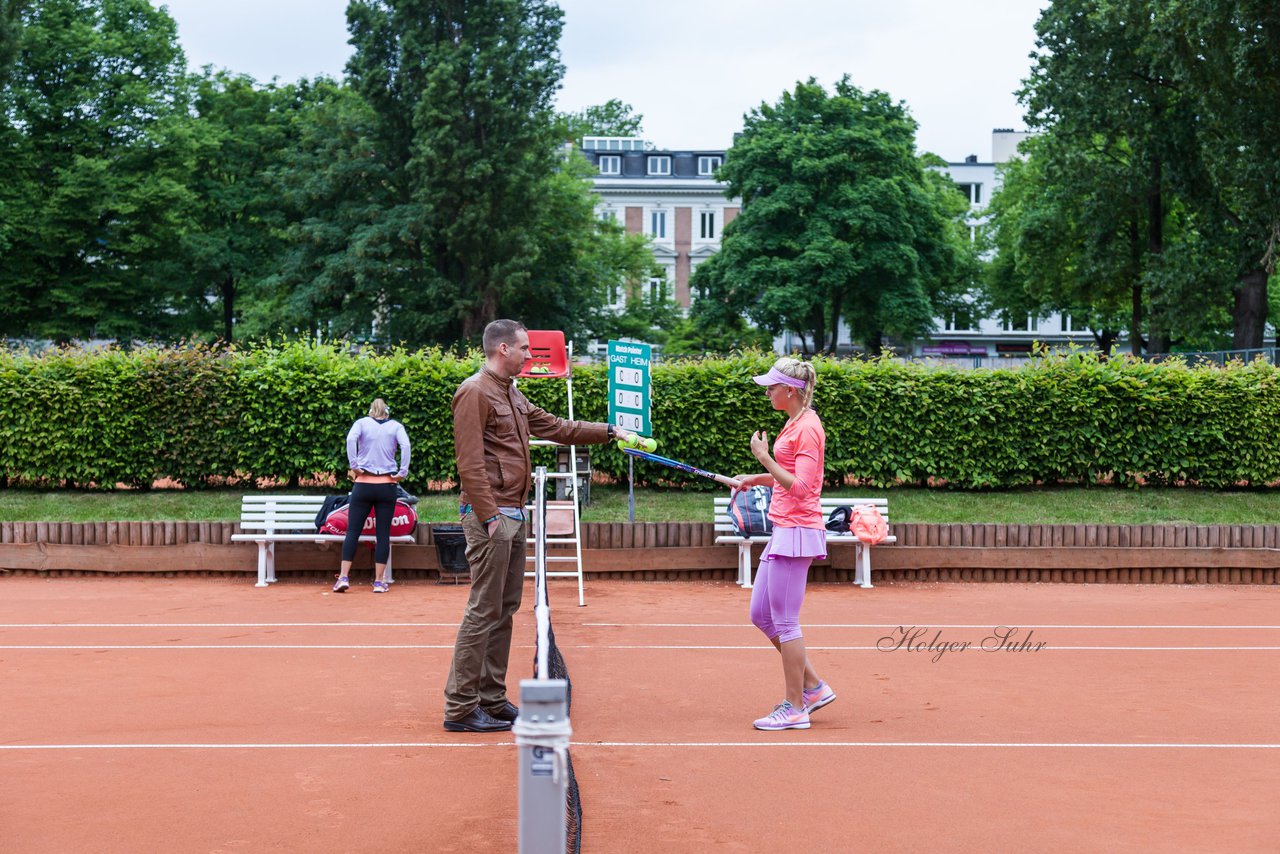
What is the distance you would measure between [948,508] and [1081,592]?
2.86 m

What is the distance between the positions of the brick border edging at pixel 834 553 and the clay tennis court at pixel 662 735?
7.02ft

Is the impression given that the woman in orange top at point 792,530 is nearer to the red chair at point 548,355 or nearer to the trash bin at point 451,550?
the trash bin at point 451,550

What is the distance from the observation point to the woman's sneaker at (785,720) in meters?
7.28

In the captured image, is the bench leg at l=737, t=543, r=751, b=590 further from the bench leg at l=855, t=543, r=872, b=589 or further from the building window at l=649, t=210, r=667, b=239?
the building window at l=649, t=210, r=667, b=239

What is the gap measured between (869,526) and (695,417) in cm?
397

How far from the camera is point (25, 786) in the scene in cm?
609

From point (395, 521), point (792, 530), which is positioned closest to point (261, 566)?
point (395, 521)

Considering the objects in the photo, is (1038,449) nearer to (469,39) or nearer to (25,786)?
(25,786)

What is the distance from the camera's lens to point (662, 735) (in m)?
7.18

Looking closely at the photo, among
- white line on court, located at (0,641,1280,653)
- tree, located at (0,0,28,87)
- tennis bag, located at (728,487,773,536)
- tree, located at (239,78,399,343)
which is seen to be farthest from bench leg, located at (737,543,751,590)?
tree, located at (0,0,28,87)

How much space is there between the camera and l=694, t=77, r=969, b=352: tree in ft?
169

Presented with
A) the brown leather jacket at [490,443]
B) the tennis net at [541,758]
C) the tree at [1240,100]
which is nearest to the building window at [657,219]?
the tree at [1240,100]

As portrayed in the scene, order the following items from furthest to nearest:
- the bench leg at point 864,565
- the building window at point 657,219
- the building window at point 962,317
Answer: the building window at point 657,219 → the building window at point 962,317 → the bench leg at point 864,565

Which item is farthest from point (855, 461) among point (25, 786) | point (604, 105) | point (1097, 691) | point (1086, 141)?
point (604, 105)
